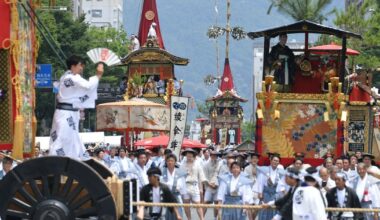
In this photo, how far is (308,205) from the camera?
16734 mm

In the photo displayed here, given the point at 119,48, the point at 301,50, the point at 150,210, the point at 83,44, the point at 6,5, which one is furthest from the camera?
the point at 119,48

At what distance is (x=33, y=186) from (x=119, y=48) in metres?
75.0

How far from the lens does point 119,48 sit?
89.1m

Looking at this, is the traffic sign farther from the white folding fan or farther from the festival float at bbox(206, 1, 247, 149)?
the white folding fan

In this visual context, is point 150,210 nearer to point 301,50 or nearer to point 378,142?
point 301,50

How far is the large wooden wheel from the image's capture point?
1420 cm

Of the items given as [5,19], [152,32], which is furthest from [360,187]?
[152,32]

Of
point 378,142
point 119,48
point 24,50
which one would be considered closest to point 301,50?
point 378,142

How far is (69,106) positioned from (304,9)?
50093mm

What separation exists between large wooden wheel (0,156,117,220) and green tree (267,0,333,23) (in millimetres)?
50939

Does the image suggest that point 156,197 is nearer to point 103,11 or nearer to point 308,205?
point 308,205

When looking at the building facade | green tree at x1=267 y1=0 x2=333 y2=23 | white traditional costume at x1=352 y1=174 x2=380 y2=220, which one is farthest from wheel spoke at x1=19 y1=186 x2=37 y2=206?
the building facade

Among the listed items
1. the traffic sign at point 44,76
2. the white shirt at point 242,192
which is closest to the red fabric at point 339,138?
the white shirt at point 242,192

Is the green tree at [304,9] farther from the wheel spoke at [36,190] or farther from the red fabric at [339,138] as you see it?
the wheel spoke at [36,190]
